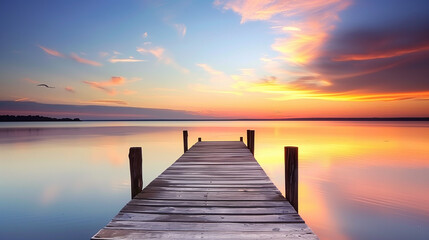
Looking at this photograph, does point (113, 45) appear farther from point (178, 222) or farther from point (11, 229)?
point (178, 222)

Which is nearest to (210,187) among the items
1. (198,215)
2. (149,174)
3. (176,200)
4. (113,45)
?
(176,200)

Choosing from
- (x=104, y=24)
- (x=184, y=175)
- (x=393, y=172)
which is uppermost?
(x=104, y=24)

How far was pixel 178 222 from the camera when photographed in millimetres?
3199

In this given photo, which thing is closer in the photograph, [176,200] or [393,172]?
[176,200]

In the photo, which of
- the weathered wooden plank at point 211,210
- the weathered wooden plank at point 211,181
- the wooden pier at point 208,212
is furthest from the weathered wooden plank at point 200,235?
the weathered wooden plank at point 211,181

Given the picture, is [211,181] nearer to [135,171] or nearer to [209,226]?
[135,171]

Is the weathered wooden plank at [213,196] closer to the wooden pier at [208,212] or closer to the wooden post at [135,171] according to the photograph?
the wooden pier at [208,212]

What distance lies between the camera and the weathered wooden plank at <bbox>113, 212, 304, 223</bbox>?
3240 millimetres

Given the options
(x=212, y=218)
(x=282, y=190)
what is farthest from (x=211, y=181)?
(x=282, y=190)

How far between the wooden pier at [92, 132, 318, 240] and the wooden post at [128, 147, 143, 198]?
26mm

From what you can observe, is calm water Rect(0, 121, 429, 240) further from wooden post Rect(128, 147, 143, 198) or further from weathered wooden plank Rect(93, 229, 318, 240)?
weathered wooden plank Rect(93, 229, 318, 240)

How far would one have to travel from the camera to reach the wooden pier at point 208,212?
2883 millimetres

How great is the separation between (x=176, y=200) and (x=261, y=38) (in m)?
14.6

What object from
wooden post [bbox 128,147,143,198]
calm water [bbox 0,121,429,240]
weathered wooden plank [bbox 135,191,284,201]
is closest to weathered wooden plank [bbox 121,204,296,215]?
weathered wooden plank [bbox 135,191,284,201]
